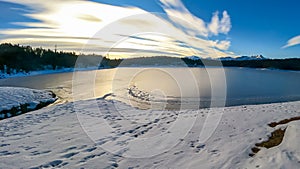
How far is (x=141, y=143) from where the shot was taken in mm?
7160

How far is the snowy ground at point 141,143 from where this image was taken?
5.55m

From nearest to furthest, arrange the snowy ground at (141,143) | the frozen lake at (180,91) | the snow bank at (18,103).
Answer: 1. the snowy ground at (141,143)
2. the snow bank at (18,103)
3. the frozen lake at (180,91)

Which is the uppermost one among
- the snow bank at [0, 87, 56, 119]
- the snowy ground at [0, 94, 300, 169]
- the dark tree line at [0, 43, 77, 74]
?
the dark tree line at [0, 43, 77, 74]

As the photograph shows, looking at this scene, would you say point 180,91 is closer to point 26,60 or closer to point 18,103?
point 18,103

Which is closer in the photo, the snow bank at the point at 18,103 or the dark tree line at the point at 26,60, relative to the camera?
the snow bank at the point at 18,103

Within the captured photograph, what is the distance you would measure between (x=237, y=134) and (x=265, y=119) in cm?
248

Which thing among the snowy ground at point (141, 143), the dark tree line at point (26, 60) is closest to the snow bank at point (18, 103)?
the snowy ground at point (141, 143)

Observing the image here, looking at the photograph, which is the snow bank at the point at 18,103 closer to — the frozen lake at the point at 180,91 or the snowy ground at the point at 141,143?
the frozen lake at the point at 180,91

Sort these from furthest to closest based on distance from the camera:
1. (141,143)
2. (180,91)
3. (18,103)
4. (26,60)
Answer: (26,60), (180,91), (18,103), (141,143)

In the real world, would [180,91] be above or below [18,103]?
above

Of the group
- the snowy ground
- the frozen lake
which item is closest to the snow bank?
the frozen lake

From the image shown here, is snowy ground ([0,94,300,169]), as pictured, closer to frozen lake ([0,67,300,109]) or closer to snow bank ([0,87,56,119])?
snow bank ([0,87,56,119])

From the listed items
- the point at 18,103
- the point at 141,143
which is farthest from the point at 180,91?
the point at 141,143

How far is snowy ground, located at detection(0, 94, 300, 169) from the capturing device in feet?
18.2
